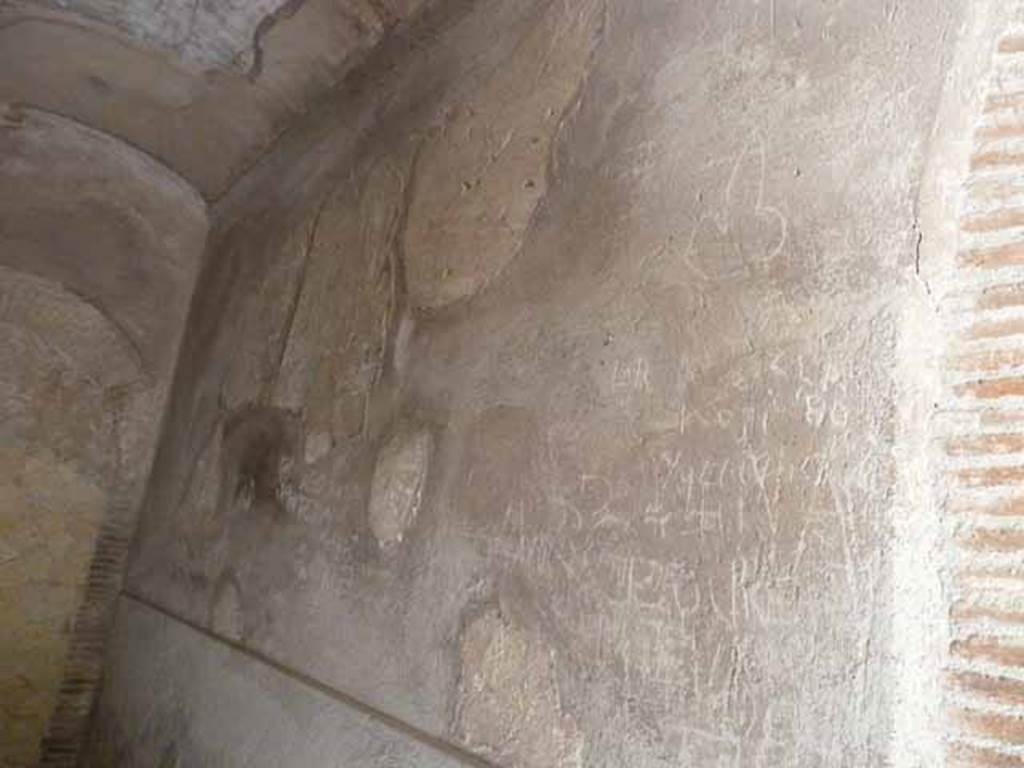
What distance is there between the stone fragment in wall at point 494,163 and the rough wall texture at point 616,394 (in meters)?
0.01

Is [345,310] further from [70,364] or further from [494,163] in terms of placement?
[70,364]

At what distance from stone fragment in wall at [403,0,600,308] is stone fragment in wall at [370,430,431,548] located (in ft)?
1.34

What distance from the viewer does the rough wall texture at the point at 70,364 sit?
465cm

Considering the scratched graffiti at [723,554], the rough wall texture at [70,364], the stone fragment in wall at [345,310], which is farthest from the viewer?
the rough wall texture at [70,364]

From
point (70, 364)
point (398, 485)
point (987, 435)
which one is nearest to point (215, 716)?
point (398, 485)

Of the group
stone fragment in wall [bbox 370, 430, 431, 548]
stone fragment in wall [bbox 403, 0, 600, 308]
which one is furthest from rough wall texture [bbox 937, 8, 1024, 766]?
stone fragment in wall [bbox 370, 430, 431, 548]

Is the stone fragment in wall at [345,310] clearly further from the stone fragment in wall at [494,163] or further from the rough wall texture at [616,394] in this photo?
the stone fragment in wall at [494,163]

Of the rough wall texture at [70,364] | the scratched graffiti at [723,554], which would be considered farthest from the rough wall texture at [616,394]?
the rough wall texture at [70,364]

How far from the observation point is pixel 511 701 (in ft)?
6.38

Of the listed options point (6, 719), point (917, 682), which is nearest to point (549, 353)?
point (917, 682)

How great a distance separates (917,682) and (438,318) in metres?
1.68

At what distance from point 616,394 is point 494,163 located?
0.91 meters

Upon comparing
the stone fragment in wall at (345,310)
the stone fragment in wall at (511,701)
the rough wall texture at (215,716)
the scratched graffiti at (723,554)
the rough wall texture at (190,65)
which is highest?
the rough wall texture at (190,65)

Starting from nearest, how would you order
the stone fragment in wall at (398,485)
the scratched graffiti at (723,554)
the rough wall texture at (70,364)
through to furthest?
the scratched graffiti at (723,554) < the stone fragment in wall at (398,485) < the rough wall texture at (70,364)
